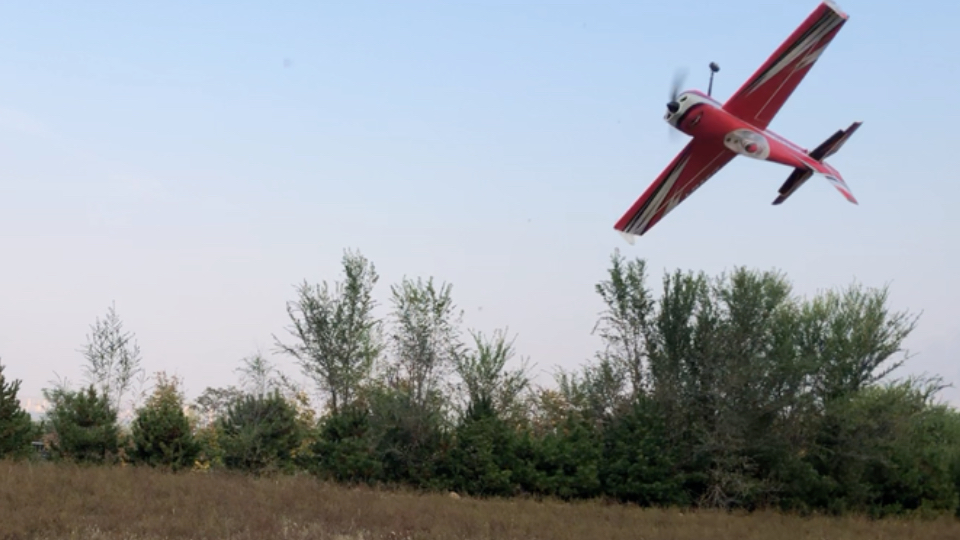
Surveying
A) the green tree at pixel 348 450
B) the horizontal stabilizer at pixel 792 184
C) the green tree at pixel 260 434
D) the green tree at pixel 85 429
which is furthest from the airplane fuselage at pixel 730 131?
the green tree at pixel 85 429

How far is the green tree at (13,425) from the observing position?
1110 inches

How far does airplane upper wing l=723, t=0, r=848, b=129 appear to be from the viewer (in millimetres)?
16719

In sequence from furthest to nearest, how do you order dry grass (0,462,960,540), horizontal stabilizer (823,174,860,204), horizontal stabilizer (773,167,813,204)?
horizontal stabilizer (773,167,813,204), dry grass (0,462,960,540), horizontal stabilizer (823,174,860,204)

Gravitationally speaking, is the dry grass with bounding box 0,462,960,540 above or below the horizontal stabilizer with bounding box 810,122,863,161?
below

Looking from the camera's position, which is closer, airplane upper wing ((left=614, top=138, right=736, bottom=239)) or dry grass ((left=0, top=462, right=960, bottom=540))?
dry grass ((left=0, top=462, right=960, bottom=540))

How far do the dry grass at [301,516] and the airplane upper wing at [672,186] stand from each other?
6.19 meters

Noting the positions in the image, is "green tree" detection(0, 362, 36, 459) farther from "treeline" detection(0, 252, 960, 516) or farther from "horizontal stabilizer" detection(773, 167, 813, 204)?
"horizontal stabilizer" detection(773, 167, 813, 204)

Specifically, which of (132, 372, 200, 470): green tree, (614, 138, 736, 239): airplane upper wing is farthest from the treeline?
(614, 138, 736, 239): airplane upper wing

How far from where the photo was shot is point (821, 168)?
1675cm

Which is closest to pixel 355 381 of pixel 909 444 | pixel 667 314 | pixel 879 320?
pixel 667 314

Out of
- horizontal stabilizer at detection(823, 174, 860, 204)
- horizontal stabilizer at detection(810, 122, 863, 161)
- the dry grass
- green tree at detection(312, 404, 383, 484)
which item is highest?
horizontal stabilizer at detection(810, 122, 863, 161)

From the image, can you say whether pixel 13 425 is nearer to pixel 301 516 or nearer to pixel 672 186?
pixel 301 516

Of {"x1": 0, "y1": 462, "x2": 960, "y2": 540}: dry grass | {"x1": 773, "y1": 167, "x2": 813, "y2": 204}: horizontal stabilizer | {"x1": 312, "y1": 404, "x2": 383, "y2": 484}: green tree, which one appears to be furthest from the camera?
{"x1": 312, "y1": 404, "x2": 383, "y2": 484}: green tree

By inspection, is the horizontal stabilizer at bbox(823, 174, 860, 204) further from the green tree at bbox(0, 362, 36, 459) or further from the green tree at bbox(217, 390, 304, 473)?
the green tree at bbox(0, 362, 36, 459)
